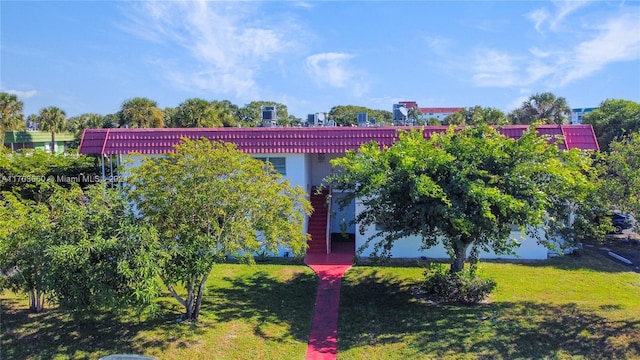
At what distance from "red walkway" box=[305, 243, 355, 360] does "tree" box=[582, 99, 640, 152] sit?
22.0 metres

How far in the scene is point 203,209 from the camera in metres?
9.86

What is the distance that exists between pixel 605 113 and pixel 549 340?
1054 inches

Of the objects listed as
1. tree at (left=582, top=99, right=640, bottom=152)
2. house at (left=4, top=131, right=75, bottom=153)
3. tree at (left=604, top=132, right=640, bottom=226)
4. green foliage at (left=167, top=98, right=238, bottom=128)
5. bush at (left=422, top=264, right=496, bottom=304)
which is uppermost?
house at (left=4, top=131, right=75, bottom=153)

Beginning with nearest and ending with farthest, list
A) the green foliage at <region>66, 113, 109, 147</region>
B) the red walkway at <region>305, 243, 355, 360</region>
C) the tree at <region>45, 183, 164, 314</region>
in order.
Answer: the tree at <region>45, 183, 164, 314</region>, the red walkway at <region>305, 243, 355, 360</region>, the green foliage at <region>66, 113, 109, 147</region>

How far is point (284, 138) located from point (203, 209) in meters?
7.36

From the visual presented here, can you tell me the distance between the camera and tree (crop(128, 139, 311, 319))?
9.52m

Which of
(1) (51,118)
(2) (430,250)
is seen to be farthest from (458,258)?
(1) (51,118)

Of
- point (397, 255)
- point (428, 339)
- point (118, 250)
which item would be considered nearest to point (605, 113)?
point (397, 255)

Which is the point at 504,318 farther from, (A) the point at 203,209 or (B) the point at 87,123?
(B) the point at 87,123

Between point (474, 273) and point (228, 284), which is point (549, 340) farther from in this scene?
point (228, 284)

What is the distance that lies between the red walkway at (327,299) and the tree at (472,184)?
99.8 inches

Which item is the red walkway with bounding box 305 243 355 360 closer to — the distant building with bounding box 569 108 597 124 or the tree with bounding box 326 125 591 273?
the tree with bounding box 326 125 591 273

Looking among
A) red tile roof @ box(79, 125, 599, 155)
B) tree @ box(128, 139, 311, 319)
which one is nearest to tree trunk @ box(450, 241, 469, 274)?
tree @ box(128, 139, 311, 319)

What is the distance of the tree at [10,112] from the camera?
126 ft
